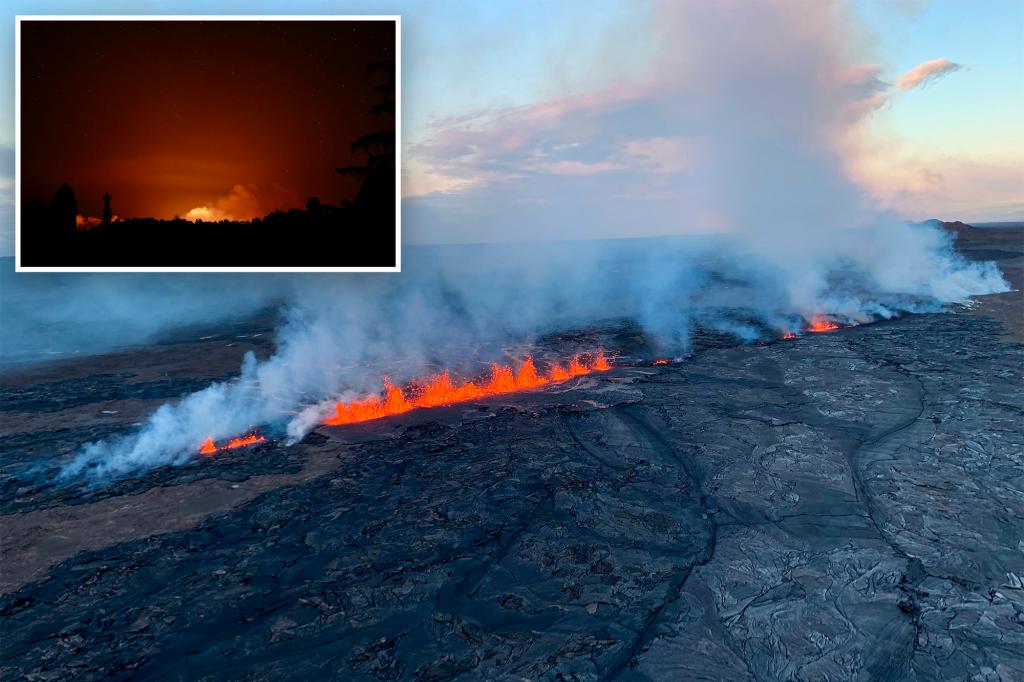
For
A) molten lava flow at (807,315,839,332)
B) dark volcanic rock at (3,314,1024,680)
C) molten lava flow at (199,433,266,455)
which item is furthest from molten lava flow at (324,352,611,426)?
molten lava flow at (807,315,839,332)

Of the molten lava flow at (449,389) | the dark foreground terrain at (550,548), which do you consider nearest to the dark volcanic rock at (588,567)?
the dark foreground terrain at (550,548)

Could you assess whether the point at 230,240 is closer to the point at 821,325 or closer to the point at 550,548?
the point at 550,548

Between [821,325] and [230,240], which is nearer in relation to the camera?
[230,240]

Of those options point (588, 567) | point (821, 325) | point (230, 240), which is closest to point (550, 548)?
point (588, 567)

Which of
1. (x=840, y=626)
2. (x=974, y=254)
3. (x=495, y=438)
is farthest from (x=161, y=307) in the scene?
(x=974, y=254)

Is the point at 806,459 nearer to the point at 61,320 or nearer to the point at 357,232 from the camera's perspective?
the point at 357,232

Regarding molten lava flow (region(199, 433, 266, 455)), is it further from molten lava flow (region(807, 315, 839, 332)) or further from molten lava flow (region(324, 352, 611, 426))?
molten lava flow (region(807, 315, 839, 332))

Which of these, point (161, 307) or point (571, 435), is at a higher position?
point (161, 307)
